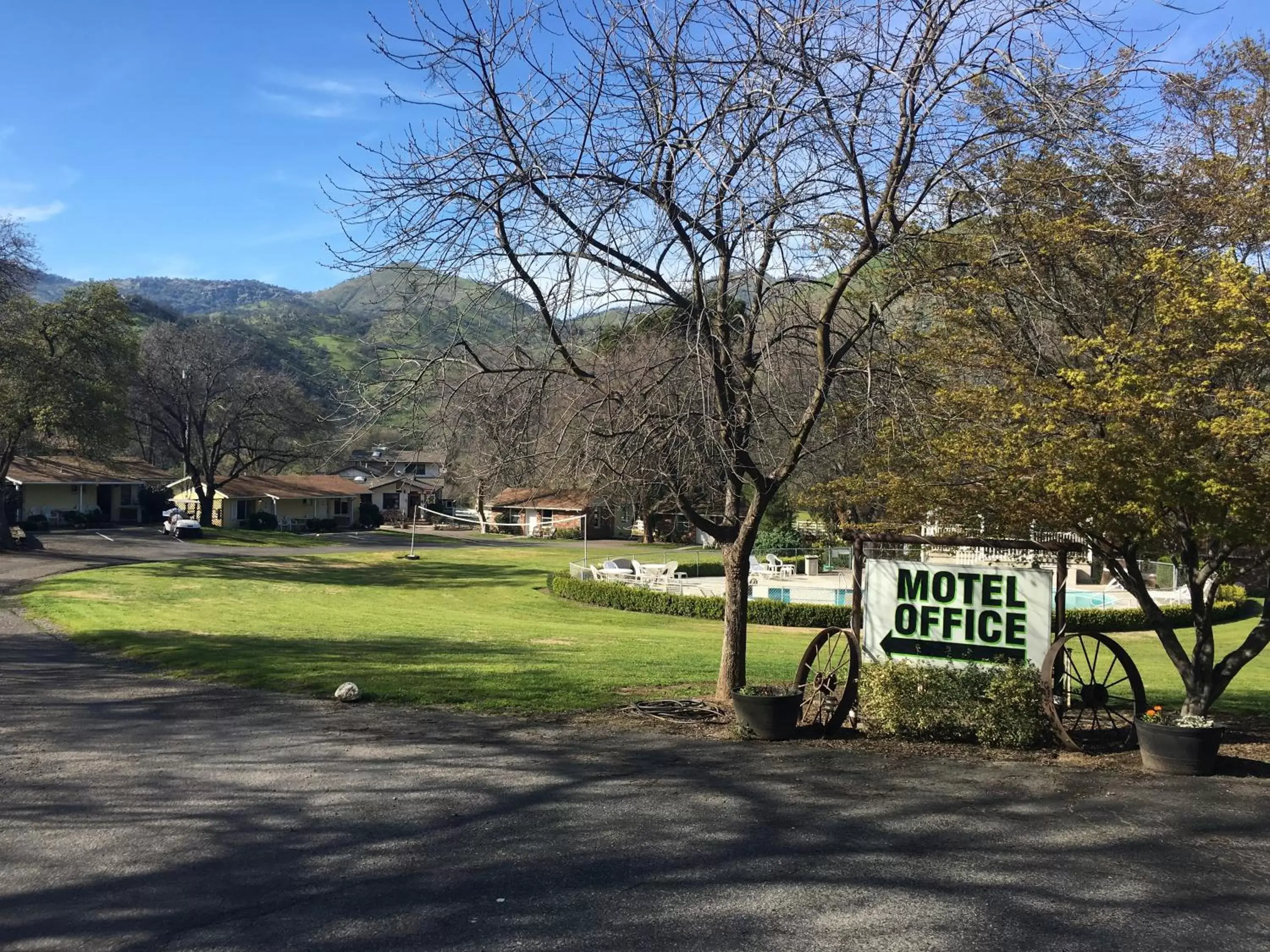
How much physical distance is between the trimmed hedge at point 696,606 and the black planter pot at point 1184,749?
16707 millimetres

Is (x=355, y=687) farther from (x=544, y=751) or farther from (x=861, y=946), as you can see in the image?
(x=861, y=946)

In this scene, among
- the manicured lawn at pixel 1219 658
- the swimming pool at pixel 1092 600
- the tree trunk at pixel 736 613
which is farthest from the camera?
the swimming pool at pixel 1092 600

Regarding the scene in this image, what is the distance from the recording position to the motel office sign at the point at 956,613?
8.59m

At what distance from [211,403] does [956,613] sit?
59.6 metres

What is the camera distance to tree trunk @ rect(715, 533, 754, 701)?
32.3 feet

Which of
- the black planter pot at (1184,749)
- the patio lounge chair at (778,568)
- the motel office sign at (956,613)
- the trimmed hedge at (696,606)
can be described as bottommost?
the trimmed hedge at (696,606)

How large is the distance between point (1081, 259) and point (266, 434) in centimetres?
6191

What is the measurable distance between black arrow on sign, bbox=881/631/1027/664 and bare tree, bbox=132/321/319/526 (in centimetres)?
5317

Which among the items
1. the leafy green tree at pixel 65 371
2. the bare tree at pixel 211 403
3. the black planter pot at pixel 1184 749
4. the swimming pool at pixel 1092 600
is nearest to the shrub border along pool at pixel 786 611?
the swimming pool at pixel 1092 600

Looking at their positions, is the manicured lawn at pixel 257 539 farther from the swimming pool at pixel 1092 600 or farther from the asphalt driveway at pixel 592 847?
the asphalt driveway at pixel 592 847

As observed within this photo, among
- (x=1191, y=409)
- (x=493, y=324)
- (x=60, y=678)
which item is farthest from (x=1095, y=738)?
(x=60, y=678)

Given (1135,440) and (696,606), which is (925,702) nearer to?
(1135,440)

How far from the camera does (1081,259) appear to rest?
930 centimetres

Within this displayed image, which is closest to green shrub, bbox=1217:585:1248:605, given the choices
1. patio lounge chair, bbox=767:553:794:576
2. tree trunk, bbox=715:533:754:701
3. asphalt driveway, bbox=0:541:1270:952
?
asphalt driveway, bbox=0:541:1270:952
